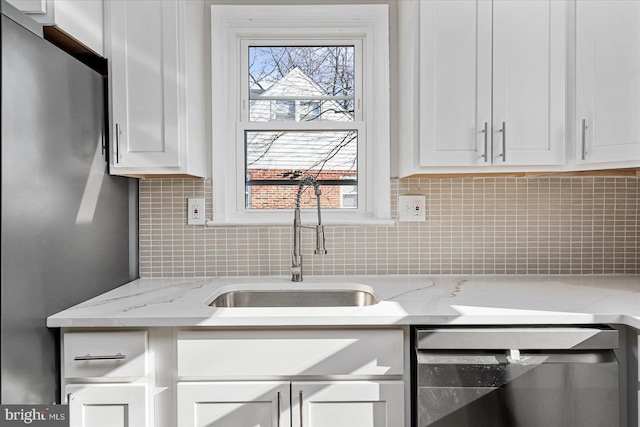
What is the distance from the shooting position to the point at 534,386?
4.42 feet

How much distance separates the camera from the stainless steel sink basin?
188cm

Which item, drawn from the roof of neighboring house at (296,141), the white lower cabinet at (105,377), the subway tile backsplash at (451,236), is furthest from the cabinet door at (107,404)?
the roof of neighboring house at (296,141)

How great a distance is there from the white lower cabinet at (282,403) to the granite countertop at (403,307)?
0.20 m

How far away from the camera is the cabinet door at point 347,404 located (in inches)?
55.5

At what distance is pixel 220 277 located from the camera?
2066 millimetres

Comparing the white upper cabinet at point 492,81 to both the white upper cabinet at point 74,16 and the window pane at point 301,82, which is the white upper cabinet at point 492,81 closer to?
the window pane at point 301,82

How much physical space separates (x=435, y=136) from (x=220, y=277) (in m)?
1.13

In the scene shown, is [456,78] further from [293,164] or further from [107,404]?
[107,404]

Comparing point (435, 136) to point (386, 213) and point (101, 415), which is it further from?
point (101, 415)

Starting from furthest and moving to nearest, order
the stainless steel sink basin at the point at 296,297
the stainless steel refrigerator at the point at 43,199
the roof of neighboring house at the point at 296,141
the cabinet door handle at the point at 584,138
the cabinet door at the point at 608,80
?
the roof of neighboring house at the point at 296,141, the stainless steel sink basin at the point at 296,297, the cabinet door handle at the point at 584,138, the cabinet door at the point at 608,80, the stainless steel refrigerator at the point at 43,199

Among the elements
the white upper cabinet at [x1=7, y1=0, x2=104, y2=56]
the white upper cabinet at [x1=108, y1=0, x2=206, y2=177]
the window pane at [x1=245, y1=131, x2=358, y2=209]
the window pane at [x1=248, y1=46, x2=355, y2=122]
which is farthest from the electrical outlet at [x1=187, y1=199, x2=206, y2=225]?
the white upper cabinet at [x1=7, y1=0, x2=104, y2=56]

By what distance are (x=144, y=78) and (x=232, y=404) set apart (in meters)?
1.24

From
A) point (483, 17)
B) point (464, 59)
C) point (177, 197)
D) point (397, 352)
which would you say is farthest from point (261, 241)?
point (483, 17)

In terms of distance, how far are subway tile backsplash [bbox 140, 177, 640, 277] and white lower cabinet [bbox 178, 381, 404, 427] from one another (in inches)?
28.2
